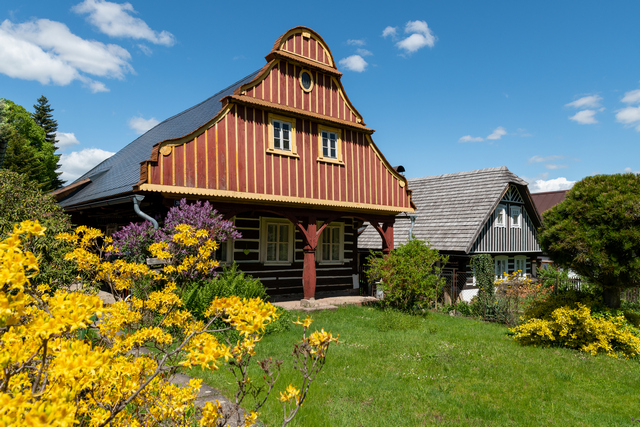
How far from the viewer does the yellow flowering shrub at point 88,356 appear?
1477mm

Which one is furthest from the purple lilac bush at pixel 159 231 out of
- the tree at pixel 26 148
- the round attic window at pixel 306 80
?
the tree at pixel 26 148

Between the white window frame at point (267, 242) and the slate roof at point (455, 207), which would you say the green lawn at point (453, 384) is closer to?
the white window frame at point (267, 242)

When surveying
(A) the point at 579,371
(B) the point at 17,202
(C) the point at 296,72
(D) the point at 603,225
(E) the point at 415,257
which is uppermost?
(C) the point at 296,72

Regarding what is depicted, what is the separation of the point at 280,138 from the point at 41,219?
6.53 meters

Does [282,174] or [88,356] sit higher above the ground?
[282,174]

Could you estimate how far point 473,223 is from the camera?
658 inches

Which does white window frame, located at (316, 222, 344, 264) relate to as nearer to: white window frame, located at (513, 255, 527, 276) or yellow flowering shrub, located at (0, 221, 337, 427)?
white window frame, located at (513, 255, 527, 276)

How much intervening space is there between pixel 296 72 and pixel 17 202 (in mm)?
8093

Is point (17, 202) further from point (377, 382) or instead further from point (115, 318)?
point (377, 382)

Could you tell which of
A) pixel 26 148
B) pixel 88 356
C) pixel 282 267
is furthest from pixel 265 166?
pixel 26 148

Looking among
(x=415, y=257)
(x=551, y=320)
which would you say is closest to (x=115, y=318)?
(x=551, y=320)

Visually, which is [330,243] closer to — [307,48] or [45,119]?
[307,48]

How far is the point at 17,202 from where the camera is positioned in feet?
25.1

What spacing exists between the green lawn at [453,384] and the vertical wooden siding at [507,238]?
912 centimetres
